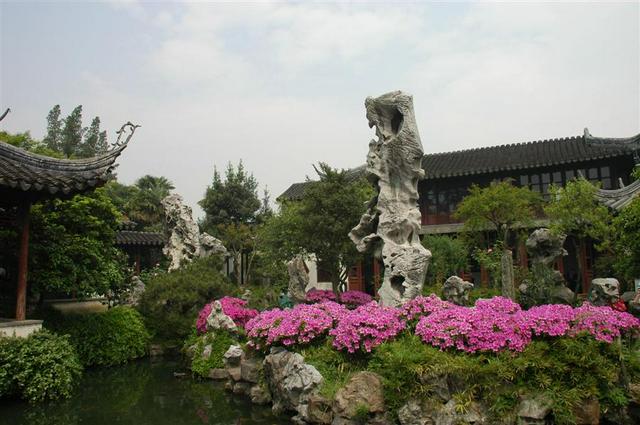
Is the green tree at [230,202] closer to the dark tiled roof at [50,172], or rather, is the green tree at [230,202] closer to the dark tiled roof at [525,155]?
the dark tiled roof at [525,155]

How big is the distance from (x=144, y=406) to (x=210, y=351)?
2210 mm

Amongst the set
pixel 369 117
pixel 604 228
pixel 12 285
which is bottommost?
pixel 12 285

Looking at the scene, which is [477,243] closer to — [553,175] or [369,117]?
[553,175]

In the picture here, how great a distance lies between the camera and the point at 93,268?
34.4 feet

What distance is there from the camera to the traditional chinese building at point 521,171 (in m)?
18.1

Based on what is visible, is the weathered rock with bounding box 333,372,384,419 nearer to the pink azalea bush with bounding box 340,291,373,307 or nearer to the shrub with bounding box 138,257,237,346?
the pink azalea bush with bounding box 340,291,373,307

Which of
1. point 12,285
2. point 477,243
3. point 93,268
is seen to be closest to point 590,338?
point 93,268

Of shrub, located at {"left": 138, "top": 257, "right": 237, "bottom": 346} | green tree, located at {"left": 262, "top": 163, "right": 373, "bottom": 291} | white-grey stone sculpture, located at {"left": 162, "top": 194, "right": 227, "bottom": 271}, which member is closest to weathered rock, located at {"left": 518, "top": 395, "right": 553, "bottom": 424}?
green tree, located at {"left": 262, "top": 163, "right": 373, "bottom": 291}

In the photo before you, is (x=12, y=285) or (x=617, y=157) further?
(x=617, y=157)

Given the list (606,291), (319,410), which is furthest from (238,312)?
(606,291)

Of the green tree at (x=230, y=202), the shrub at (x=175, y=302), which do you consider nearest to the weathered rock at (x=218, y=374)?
the shrub at (x=175, y=302)

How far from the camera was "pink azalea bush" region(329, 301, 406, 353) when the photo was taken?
21.8 ft

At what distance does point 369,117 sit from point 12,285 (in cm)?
806

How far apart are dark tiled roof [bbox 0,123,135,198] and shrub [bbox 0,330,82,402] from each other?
2.37 m
